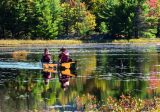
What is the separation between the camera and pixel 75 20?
373 feet

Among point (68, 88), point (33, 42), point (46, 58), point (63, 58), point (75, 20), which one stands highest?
point (75, 20)

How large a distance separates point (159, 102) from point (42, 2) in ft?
301

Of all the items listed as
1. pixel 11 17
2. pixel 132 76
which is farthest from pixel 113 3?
pixel 132 76

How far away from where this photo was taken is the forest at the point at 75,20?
354 feet

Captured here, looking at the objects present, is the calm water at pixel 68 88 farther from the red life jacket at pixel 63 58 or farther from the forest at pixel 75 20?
the forest at pixel 75 20

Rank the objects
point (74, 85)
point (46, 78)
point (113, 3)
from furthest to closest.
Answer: point (113, 3)
point (46, 78)
point (74, 85)

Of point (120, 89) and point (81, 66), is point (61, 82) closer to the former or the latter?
point (120, 89)

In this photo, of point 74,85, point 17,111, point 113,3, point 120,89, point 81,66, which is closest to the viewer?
point 17,111

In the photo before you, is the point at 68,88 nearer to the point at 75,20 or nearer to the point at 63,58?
the point at 63,58

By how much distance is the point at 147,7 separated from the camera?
113m

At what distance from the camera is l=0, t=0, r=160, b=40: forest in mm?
107812

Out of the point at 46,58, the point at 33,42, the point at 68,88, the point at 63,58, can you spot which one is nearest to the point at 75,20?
the point at 33,42

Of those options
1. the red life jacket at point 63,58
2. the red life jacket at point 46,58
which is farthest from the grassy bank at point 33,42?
the red life jacket at point 63,58

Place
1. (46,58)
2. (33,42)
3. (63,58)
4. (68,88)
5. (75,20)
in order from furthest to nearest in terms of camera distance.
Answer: (75,20) < (33,42) < (46,58) < (63,58) < (68,88)
